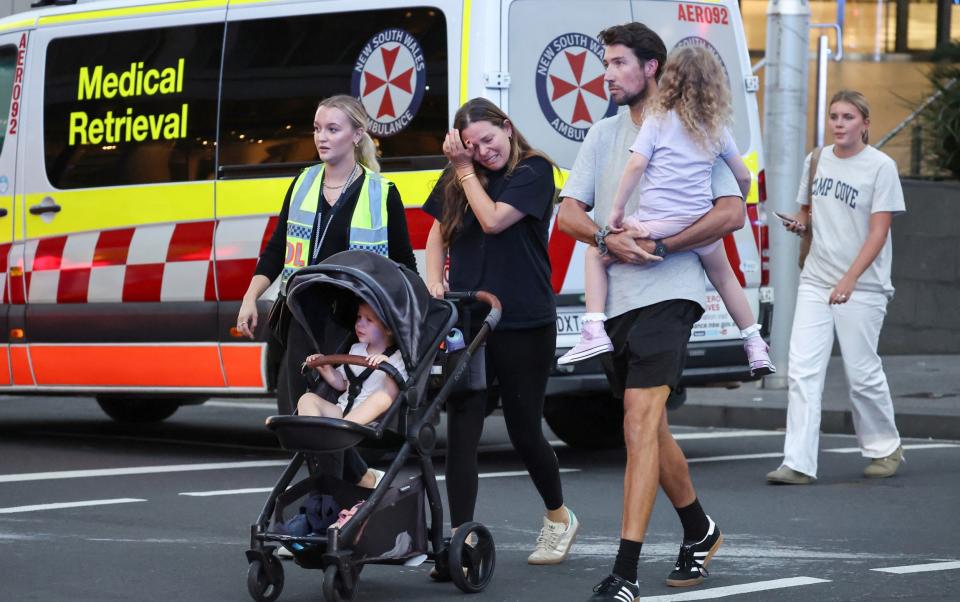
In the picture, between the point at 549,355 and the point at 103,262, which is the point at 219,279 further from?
the point at 549,355

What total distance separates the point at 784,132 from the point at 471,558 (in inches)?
316

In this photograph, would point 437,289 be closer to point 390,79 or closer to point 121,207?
point 390,79

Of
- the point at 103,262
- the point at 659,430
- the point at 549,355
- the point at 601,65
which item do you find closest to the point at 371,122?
the point at 601,65

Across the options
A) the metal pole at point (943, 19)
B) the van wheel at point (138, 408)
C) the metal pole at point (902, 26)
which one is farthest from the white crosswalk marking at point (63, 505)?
the metal pole at point (902, 26)

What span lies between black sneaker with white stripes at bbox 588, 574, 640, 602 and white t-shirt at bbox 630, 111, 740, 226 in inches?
45.4

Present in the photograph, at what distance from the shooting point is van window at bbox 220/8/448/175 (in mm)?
8742

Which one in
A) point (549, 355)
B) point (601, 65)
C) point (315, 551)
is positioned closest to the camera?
point (315, 551)

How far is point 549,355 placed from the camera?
6.35m

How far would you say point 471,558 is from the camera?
19.2 ft

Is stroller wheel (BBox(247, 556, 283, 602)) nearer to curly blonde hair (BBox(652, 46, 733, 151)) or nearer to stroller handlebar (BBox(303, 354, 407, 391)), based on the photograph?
stroller handlebar (BBox(303, 354, 407, 391))

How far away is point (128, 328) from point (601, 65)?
2852mm

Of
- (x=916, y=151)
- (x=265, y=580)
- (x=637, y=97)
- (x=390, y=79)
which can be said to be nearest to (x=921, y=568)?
(x=637, y=97)

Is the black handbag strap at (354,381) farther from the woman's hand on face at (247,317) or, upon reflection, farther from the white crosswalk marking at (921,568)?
the white crosswalk marking at (921,568)

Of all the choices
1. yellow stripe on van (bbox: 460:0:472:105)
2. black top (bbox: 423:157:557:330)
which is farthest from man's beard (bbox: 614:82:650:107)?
yellow stripe on van (bbox: 460:0:472:105)
